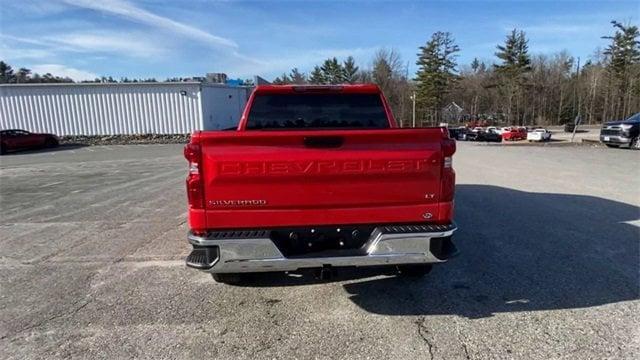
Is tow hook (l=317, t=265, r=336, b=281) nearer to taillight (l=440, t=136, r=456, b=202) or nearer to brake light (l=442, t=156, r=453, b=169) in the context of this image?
taillight (l=440, t=136, r=456, b=202)

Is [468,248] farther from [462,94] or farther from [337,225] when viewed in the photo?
[462,94]

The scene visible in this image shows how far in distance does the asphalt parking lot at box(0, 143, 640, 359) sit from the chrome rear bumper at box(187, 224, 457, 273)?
1.81 feet

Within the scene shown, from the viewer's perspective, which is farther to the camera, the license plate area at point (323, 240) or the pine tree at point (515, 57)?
the pine tree at point (515, 57)

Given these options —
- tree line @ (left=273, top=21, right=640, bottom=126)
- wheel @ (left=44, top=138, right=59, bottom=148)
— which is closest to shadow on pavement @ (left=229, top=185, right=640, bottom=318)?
wheel @ (left=44, top=138, right=59, bottom=148)

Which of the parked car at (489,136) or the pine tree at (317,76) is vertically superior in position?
the pine tree at (317,76)

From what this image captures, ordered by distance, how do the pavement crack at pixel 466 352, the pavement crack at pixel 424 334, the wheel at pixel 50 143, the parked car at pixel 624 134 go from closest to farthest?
the pavement crack at pixel 466 352 → the pavement crack at pixel 424 334 → the parked car at pixel 624 134 → the wheel at pixel 50 143

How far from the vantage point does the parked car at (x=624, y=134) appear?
2116 centimetres

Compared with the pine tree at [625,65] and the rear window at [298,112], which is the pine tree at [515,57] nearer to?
the pine tree at [625,65]

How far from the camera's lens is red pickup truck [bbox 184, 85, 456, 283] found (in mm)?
3375

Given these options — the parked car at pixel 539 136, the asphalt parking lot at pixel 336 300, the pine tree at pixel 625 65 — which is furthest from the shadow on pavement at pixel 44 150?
the pine tree at pixel 625 65

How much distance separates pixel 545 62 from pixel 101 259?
85422 millimetres

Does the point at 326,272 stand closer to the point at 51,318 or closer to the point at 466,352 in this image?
the point at 466,352

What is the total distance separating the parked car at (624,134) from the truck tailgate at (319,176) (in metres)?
22.5

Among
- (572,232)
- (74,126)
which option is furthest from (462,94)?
(572,232)
